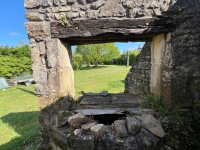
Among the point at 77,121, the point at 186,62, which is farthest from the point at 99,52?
the point at 77,121

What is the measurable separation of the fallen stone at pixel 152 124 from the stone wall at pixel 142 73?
1559mm

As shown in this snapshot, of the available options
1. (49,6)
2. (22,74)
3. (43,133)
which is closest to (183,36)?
(49,6)

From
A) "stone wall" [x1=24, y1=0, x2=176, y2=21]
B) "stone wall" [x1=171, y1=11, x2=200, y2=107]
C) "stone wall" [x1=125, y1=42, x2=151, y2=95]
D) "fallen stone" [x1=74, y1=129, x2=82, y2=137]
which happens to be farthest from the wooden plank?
"stone wall" [x1=24, y1=0, x2=176, y2=21]

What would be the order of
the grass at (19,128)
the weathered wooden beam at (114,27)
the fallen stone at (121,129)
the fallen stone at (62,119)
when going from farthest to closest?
the grass at (19,128)
the weathered wooden beam at (114,27)
the fallen stone at (62,119)
the fallen stone at (121,129)

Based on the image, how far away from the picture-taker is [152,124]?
1.88 meters

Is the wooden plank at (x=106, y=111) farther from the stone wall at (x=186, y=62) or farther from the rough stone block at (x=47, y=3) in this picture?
the rough stone block at (x=47, y=3)

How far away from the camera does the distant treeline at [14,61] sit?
13.2 metres

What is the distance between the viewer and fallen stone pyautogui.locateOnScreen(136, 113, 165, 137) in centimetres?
180

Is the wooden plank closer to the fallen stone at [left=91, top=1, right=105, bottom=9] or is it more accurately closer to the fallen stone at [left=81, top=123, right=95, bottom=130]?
the fallen stone at [left=81, top=123, right=95, bottom=130]

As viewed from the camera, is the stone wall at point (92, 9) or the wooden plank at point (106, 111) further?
the wooden plank at point (106, 111)

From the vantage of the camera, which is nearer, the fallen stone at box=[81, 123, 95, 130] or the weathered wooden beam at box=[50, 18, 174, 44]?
the fallen stone at box=[81, 123, 95, 130]

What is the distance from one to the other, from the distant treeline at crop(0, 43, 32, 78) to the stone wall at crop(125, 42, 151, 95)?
13.2 m

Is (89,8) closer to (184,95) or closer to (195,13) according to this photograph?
(195,13)

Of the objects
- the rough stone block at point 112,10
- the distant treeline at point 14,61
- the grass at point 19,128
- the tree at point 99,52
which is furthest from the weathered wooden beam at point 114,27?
the tree at point 99,52
